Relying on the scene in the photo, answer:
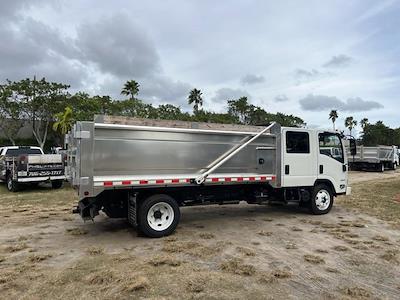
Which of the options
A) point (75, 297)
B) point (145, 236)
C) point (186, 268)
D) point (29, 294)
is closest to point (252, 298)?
point (186, 268)

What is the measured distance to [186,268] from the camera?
19.9 ft

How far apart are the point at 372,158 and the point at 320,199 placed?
2198 centimetres

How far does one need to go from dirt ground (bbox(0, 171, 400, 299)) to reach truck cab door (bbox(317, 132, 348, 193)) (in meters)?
0.93

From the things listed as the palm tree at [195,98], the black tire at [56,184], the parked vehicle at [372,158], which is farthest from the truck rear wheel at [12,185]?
the palm tree at [195,98]

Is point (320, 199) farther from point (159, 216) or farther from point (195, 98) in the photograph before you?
point (195, 98)

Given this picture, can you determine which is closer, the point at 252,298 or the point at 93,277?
the point at 252,298

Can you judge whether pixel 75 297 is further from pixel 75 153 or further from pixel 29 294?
pixel 75 153

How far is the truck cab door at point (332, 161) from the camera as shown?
10.6 m

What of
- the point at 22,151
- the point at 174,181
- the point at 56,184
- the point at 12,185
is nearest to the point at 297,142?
the point at 174,181

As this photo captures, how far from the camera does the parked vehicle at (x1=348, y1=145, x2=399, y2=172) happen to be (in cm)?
3039

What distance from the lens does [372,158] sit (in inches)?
1197

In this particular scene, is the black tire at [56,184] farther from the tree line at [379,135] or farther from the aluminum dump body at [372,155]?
the tree line at [379,135]

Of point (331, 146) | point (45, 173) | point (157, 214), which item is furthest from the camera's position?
point (45, 173)

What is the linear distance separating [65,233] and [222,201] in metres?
3.49
